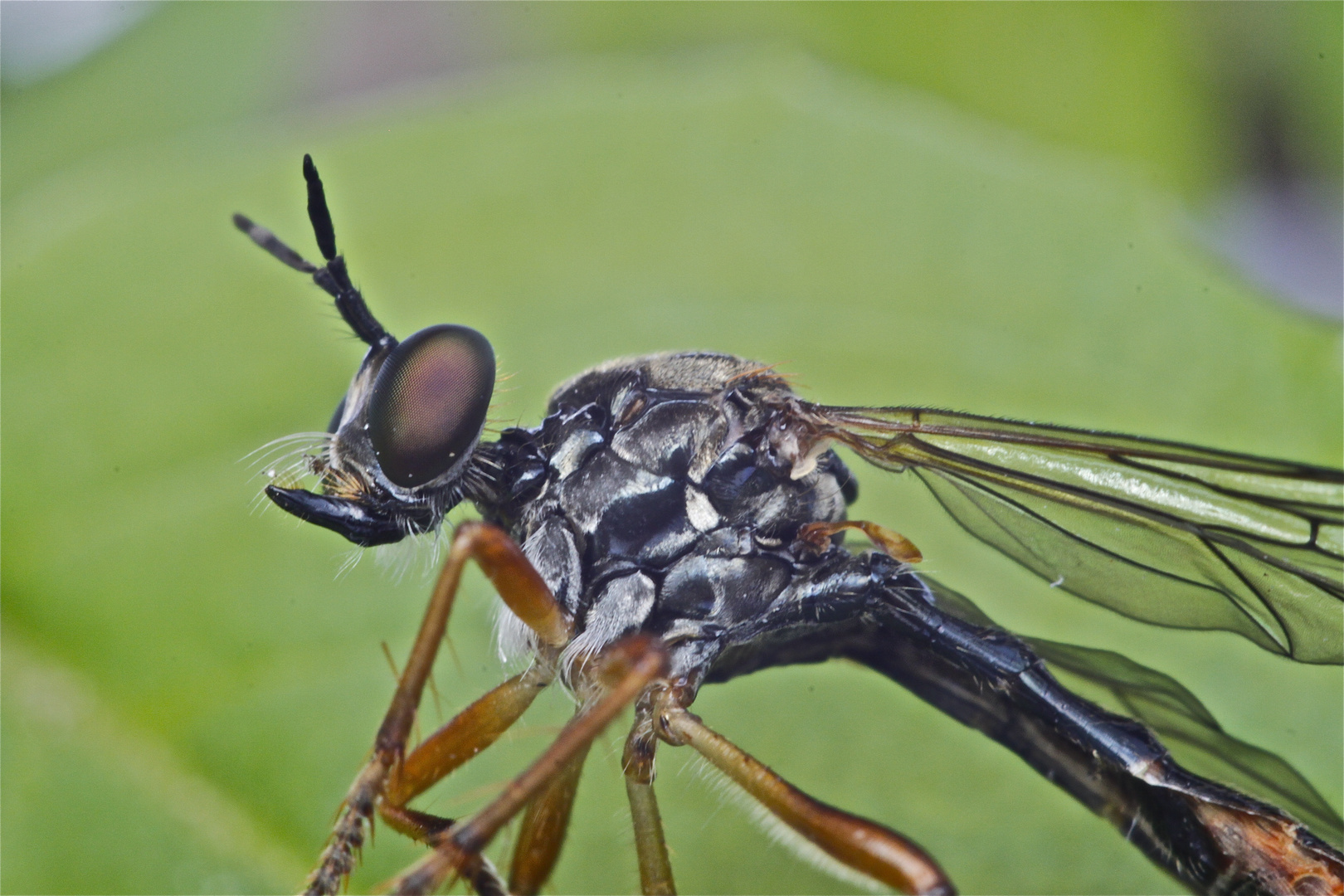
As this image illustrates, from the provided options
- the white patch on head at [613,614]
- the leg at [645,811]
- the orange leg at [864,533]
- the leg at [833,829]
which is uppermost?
the orange leg at [864,533]

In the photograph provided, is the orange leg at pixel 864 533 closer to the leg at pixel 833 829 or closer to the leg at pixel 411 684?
the leg at pixel 833 829

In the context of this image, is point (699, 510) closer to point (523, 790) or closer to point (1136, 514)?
point (523, 790)

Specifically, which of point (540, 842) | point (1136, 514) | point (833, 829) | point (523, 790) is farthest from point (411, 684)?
point (1136, 514)

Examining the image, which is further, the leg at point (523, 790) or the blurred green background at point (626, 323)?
the blurred green background at point (626, 323)

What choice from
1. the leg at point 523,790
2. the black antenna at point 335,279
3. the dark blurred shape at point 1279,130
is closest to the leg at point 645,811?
the leg at point 523,790

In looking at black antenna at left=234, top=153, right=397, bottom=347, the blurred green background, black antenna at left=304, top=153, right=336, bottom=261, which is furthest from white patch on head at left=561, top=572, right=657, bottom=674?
black antenna at left=304, top=153, right=336, bottom=261

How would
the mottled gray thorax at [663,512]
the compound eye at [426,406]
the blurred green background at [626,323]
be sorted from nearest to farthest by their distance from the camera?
the compound eye at [426,406], the mottled gray thorax at [663,512], the blurred green background at [626,323]

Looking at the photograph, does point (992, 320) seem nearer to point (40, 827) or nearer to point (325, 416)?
point (325, 416)

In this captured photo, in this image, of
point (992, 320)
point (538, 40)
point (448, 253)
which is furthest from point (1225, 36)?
point (448, 253)
